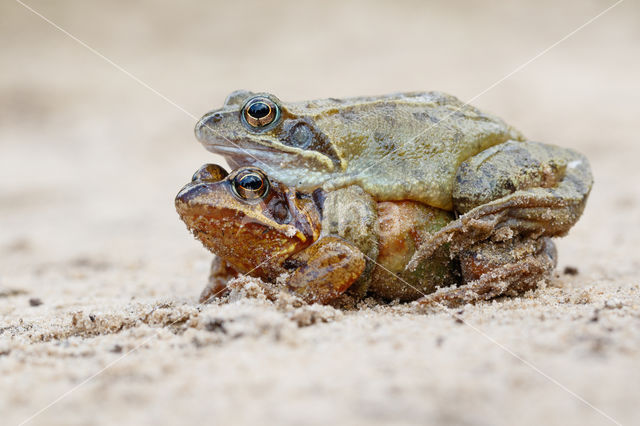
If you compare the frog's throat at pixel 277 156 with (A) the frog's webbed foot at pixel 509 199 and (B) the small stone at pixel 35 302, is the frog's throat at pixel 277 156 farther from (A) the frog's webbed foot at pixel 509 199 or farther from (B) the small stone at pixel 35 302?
(B) the small stone at pixel 35 302

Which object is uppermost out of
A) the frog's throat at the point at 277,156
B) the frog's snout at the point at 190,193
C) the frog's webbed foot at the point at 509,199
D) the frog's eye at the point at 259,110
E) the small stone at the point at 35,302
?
the frog's eye at the point at 259,110

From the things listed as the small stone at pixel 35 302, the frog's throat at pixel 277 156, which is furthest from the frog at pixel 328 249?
the small stone at pixel 35 302

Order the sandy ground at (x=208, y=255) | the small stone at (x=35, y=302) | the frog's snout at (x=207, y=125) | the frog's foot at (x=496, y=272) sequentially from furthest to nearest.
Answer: the small stone at (x=35, y=302) < the frog's snout at (x=207, y=125) < the frog's foot at (x=496, y=272) < the sandy ground at (x=208, y=255)

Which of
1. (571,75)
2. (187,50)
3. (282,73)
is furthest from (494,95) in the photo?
(187,50)

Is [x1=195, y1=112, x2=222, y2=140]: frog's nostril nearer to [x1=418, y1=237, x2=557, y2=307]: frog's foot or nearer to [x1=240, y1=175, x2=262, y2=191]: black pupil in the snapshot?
[x1=240, y1=175, x2=262, y2=191]: black pupil

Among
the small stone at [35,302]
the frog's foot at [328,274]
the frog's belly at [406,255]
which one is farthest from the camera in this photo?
the small stone at [35,302]

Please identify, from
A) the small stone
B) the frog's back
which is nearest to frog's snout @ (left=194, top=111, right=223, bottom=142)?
the frog's back
